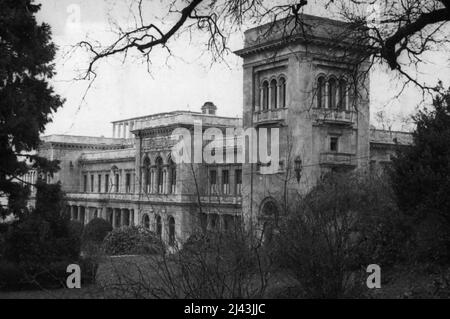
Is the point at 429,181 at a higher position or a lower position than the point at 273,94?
lower

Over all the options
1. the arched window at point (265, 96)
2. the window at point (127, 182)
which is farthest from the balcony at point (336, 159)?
the window at point (127, 182)

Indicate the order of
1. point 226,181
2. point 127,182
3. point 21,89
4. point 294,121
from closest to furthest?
point 21,89 → point 294,121 → point 226,181 → point 127,182

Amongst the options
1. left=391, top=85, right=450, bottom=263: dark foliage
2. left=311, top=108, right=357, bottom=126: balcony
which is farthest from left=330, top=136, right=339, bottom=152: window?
left=391, top=85, right=450, bottom=263: dark foliage

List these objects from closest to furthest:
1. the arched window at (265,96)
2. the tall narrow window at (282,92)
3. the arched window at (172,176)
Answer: the tall narrow window at (282,92)
the arched window at (265,96)
the arched window at (172,176)

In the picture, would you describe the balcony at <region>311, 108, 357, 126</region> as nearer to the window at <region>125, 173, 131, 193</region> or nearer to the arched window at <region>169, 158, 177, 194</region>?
the arched window at <region>169, 158, 177, 194</region>

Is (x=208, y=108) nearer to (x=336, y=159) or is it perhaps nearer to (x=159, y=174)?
(x=159, y=174)

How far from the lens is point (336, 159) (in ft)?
106

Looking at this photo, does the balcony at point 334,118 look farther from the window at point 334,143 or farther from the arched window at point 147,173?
the arched window at point 147,173

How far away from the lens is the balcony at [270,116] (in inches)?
1280

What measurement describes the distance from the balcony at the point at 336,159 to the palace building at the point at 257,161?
52 millimetres

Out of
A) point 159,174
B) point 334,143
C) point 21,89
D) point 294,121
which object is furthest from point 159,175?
point 21,89

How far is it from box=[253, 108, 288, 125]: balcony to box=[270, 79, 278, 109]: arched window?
57cm

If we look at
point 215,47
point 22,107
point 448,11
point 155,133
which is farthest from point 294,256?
point 155,133

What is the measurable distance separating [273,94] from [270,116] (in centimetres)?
133
